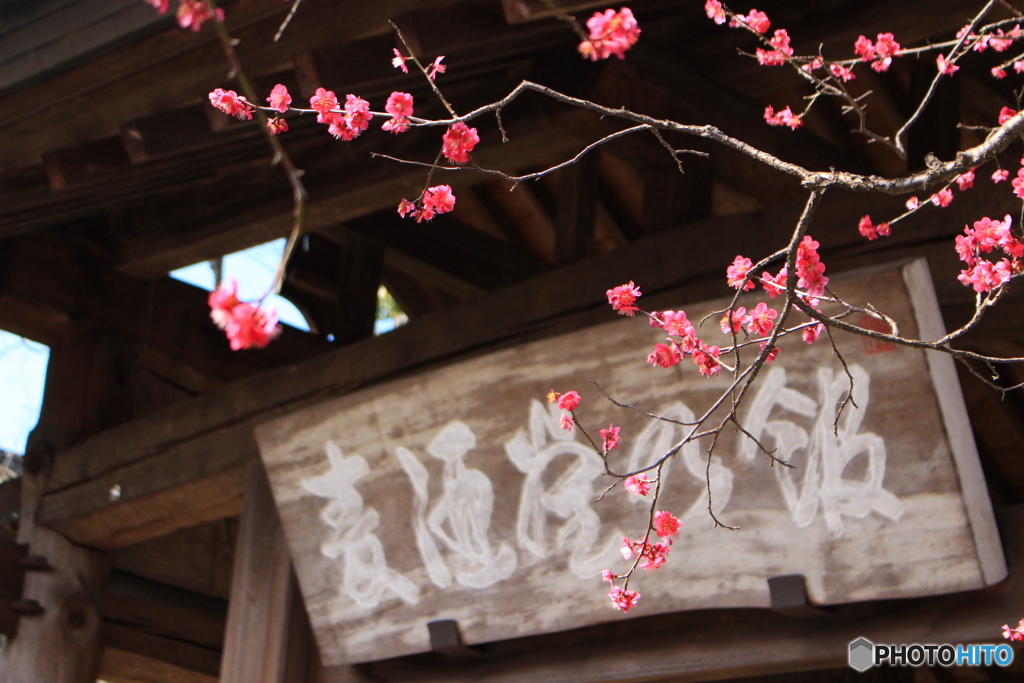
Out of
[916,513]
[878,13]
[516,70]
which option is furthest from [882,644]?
→ [516,70]

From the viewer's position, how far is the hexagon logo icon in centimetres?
219

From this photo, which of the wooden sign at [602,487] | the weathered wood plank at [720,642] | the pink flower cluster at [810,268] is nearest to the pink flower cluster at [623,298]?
the pink flower cluster at [810,268]

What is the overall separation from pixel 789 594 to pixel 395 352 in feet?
4.65

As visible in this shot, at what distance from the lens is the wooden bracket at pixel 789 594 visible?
2.19 meters

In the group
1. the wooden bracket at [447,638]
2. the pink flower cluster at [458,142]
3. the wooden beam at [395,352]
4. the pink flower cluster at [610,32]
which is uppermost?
the wooden beam at [395,352]

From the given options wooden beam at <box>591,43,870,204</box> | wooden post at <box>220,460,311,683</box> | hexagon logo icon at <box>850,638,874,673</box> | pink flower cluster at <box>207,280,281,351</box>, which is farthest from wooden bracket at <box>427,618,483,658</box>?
pink flower cluster at <box>207,280,281,351</box>

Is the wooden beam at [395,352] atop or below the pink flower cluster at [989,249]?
atop

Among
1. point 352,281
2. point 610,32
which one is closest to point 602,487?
point 610,32

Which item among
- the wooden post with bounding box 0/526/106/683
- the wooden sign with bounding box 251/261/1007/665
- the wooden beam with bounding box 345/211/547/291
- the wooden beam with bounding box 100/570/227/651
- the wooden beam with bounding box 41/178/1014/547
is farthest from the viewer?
the wooden beam with bounding box 345/211/547/291

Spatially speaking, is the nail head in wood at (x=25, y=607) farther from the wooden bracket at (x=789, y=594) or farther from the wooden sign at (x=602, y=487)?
the wooden bracket at (x=789, y=594)

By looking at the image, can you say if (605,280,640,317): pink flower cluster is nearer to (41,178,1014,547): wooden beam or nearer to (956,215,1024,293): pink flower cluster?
(956,215,1024,293): pink flower cluster

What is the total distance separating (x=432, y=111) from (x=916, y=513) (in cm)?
192

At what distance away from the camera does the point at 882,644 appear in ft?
7.22

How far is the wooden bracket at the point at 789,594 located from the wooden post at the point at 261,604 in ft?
5.13
